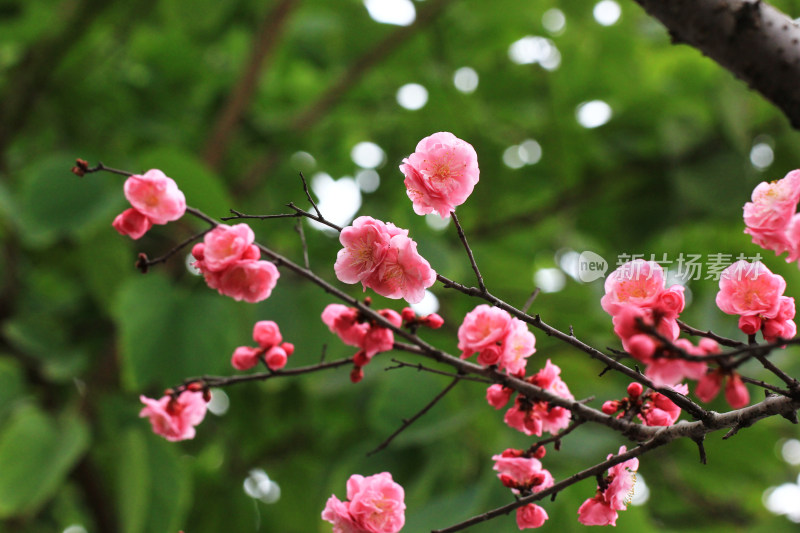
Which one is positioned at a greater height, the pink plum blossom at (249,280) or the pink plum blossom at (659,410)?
the pink plum blossom at (659,410)

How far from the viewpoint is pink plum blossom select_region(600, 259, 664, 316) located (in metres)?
0.41

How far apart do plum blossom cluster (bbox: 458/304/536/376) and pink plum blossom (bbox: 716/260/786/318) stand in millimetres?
128

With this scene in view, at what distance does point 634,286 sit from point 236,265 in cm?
26

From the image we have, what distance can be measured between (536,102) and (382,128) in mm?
342

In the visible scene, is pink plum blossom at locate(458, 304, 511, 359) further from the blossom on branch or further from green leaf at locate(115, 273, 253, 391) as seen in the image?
green leaf at locate(115, 273, 253, 391)

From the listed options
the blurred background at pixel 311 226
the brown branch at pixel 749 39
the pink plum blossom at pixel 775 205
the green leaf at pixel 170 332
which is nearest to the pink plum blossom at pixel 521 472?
the pink plum blossom at pixel 775 205

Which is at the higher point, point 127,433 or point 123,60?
point 123,60

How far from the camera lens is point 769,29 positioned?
21.7 inches

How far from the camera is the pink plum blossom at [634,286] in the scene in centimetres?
41

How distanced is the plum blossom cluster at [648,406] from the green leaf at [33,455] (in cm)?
86

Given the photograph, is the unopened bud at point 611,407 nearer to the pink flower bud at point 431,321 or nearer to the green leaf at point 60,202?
the pink flower bud at point 431,321

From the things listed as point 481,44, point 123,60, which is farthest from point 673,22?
point 123,60

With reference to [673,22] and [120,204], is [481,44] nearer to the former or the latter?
[120,204]

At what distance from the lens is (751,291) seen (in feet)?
1.45
